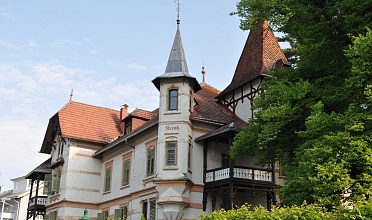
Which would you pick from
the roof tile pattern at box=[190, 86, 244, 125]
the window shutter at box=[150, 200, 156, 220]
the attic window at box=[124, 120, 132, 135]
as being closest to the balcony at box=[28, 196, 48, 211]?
the attic window at box=[124, 120, 132, 135]

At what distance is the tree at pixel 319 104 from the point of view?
13602 millimetres

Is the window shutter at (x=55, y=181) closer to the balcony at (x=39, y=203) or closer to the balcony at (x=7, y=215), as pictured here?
the balcony at (x=39, y=203)

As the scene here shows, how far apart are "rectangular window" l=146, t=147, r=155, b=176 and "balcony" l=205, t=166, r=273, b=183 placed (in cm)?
369

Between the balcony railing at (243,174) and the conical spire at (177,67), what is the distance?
5249mm

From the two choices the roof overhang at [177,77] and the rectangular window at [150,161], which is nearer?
the roof overhang at [177,77]

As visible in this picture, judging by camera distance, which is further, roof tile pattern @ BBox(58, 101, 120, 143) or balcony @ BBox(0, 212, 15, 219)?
balcony @ BBox(0, 212, 15, 219)

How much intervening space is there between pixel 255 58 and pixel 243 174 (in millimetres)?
8221

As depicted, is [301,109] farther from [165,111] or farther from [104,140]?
[104,140]

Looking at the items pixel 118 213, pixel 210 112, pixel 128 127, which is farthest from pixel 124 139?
pixel 210 112

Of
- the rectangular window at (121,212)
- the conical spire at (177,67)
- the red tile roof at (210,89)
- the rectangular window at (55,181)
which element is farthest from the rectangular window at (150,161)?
the rectangular window at (55,181)

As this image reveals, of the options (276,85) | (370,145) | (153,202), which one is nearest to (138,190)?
(153,202)

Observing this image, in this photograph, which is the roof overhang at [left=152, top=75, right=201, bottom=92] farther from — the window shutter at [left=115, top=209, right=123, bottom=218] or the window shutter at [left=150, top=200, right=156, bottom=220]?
the window shutter at [left=115, top=209, right=123, bottom=218]

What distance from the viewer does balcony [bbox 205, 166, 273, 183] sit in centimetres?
2234

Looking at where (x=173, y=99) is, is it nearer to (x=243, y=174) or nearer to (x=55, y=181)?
(x=243, y=174)
